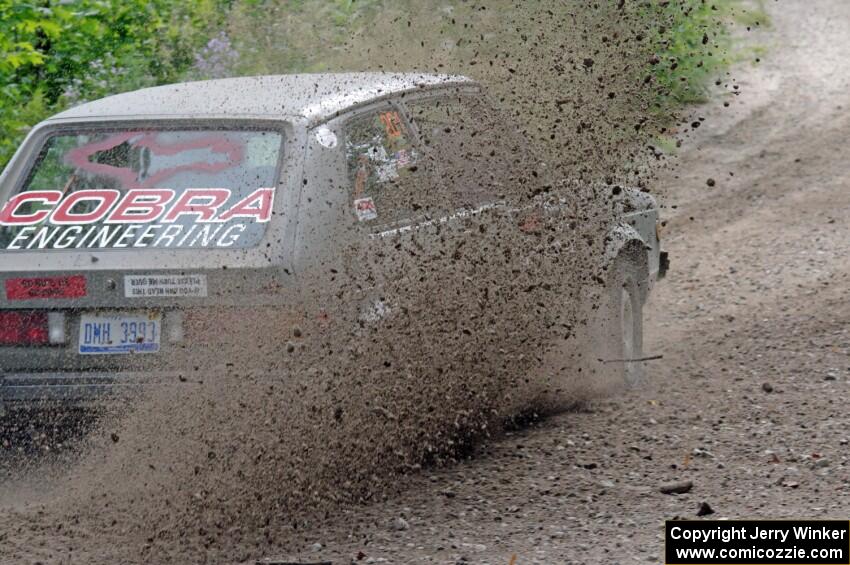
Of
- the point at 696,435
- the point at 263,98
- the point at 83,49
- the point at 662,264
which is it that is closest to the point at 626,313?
the point at 662,264

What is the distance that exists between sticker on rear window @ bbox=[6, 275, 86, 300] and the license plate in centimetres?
12

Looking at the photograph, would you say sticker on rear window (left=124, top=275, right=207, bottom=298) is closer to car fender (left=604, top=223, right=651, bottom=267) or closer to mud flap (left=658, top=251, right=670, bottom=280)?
car fender (left=604, top=223, right=651, bottom=267)

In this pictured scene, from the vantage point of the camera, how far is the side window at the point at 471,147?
236 inches

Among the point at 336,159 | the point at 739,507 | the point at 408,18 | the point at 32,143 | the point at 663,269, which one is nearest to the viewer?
the point at 739,507

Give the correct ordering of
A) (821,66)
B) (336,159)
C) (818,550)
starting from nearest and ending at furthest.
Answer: (818,550), (336,159), (821,66)

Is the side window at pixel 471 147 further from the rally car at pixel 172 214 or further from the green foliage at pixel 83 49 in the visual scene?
the green foliage at pixel 83 49

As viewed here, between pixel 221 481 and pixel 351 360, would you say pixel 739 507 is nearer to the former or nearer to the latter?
pixel 351 360

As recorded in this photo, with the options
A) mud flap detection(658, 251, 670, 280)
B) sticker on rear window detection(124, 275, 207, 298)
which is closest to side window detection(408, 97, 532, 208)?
sticker on rear window detection(124, 275, 207, 298)

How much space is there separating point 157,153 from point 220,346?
3.27 ft

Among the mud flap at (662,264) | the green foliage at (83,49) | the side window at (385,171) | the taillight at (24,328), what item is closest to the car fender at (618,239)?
the mud flap at (662,264)

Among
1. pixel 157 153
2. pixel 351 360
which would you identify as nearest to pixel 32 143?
pixel 157 153

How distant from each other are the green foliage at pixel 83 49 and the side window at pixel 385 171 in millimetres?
3846

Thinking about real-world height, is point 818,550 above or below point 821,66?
below

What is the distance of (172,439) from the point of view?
499 cm
